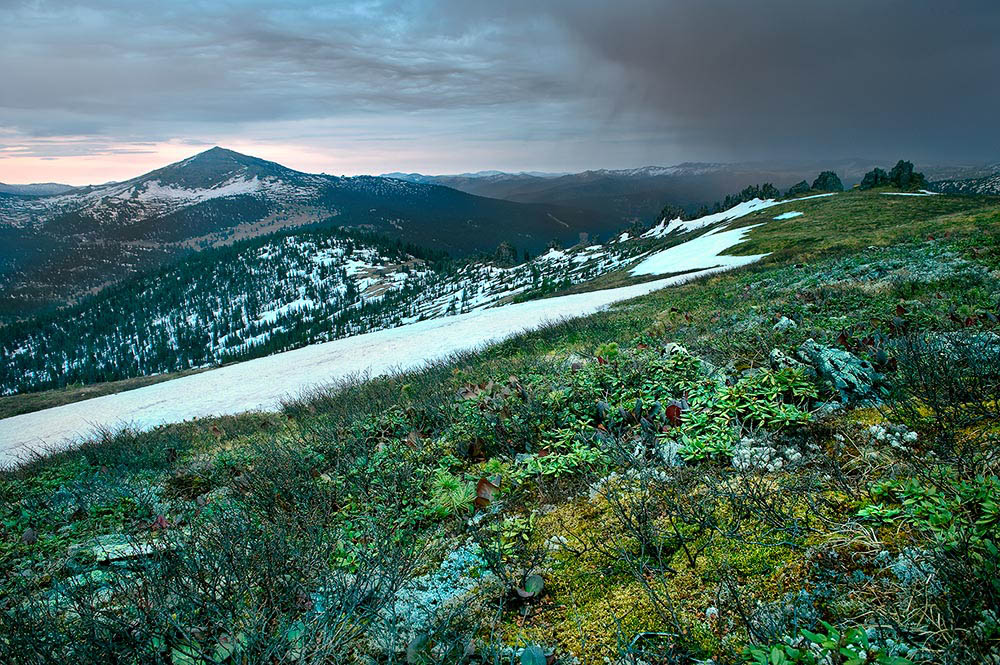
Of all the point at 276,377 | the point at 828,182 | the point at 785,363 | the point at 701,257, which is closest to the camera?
the point at 785,363

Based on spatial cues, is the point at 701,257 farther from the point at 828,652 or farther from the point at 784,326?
the point at 828,652

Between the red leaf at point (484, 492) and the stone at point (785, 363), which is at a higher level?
the stone at point (785, 363)

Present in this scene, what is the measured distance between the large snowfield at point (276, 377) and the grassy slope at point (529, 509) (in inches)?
255

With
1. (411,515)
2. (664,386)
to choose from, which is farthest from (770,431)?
(411,515)

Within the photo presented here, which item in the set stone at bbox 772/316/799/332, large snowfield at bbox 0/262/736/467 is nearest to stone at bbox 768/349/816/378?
stone at bbox 772/316/799/332

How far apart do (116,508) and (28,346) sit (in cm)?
28255

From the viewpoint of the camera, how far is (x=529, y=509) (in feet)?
12.2

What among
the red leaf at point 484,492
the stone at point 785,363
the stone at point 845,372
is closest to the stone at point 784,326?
the stone at point 785,363

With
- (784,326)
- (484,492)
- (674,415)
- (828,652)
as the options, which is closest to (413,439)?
(484,492)

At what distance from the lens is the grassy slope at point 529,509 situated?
2.47 m

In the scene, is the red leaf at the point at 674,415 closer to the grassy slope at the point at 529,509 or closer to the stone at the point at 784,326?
the grassy slope at the point at 529,509

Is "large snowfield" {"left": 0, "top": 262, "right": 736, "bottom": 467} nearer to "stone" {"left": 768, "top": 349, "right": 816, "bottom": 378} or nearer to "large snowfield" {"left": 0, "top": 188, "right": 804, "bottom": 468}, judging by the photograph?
"large snowfield" {"left": 0, "top": 188, "right": 804, "bottom": 468}

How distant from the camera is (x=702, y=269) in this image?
25391 mm

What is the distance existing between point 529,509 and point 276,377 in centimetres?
1765
